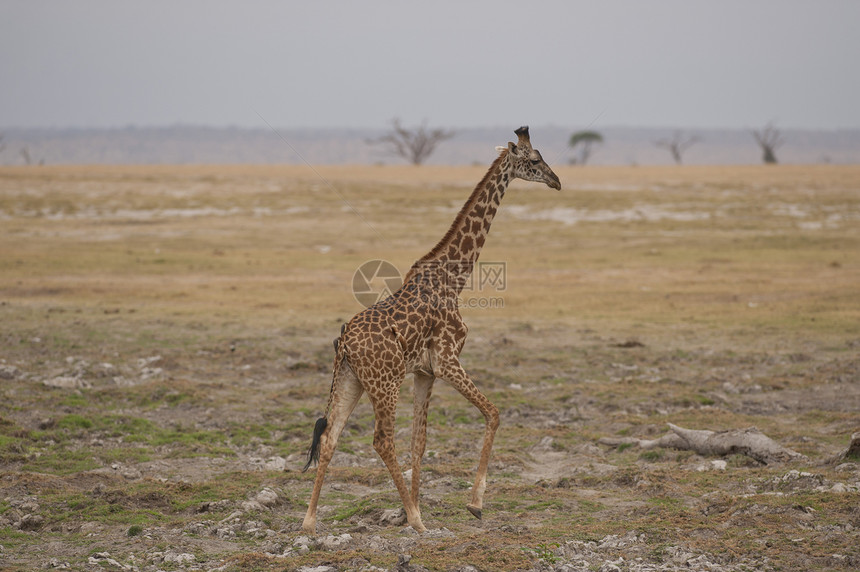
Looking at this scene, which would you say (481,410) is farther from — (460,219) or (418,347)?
(460,219)

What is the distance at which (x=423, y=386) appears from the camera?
7.54 meters

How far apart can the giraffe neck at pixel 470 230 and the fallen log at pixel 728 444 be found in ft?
11.0

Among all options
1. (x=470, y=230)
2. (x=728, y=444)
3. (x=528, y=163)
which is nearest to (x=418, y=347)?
(x=470, y=230)

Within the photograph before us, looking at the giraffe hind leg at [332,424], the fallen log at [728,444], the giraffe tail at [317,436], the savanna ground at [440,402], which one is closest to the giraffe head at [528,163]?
the giraffe hind leg at [332,424]

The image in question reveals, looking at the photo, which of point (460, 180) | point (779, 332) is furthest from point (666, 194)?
point (779, 332)

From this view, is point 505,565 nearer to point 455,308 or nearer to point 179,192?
point 455,308

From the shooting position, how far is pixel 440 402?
11.8 m

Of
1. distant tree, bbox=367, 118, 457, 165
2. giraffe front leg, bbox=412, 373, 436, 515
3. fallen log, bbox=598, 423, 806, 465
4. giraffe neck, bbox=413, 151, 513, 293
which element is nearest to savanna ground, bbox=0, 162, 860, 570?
fallen log, bbox=598, 423, 806, 465

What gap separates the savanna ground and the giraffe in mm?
596

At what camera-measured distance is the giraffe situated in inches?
275

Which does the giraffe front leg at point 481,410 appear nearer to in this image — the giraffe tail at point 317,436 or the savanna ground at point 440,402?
the savanna ground at point 440,402

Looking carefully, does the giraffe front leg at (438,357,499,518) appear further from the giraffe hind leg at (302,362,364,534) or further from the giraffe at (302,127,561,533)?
the giraffe hind leg at (302,362,364,534)

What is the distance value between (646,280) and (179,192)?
2346 cm

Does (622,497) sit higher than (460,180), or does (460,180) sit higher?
(460,180)
